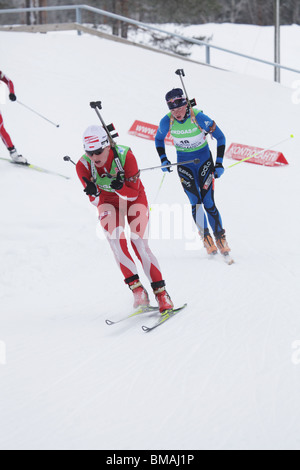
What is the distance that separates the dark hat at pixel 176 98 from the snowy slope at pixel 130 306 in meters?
2.01

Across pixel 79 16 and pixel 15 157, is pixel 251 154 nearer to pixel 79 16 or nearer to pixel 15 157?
pixel 15 157

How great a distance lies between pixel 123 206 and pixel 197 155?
2.12m

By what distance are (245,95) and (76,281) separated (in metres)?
10.6

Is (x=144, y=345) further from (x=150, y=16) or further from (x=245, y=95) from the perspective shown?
(x=150, y=16)

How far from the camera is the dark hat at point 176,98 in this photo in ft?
21.7

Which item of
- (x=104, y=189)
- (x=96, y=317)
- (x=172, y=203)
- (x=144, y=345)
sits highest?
(x=104, y=189)

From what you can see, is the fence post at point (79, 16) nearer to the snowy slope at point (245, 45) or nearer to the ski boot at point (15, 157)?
the ski boot at point (15, 157)

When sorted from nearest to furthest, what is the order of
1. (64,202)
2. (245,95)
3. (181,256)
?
(181,256) → (64,202) → (245,95)

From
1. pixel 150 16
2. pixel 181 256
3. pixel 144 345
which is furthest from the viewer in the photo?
pixel 150 16

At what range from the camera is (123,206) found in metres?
5.37

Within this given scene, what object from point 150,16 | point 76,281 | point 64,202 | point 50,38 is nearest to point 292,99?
point 50,38

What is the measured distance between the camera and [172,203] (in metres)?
10.9

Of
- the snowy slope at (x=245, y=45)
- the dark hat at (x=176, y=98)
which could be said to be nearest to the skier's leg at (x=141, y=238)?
the dark hat at (x=176, y=98)

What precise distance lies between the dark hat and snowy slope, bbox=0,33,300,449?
6.60 ft
